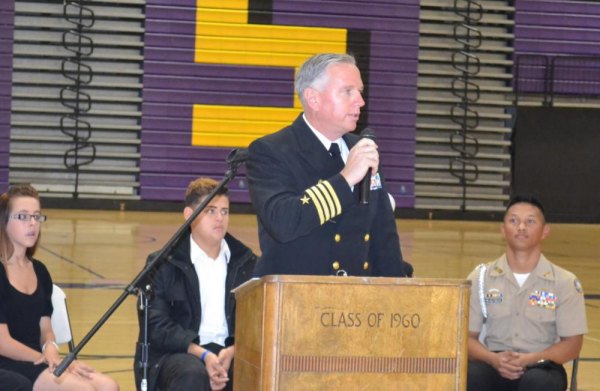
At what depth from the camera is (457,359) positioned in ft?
10.7

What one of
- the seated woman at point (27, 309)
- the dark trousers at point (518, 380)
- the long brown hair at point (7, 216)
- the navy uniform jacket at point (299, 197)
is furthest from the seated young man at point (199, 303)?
the navy uniform jacket at point (299, 197)

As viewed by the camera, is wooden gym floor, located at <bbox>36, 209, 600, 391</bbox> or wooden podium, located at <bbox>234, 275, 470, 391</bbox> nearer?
wooden podium, located at <bbox>234, 275, 470, 391</bbox>

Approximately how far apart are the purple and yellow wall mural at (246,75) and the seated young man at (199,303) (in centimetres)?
1321

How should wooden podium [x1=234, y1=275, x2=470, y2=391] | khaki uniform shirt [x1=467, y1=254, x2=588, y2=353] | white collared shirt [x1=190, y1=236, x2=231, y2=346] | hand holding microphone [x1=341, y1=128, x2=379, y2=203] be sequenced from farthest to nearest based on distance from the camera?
khaki uniform shirt [x1=467, y1=254, x2=588, y2=353]
white collared shirt [x1=190, y1=236, x2=231, y2=346]
hand holding microphone [x1=341, y1=128, x2=379, y2=203]
wooden podium [x1=234, y1=275, x2=470, y2=391]

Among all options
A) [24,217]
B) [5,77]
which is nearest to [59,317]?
[24,217]

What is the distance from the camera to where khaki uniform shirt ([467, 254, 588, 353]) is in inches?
215

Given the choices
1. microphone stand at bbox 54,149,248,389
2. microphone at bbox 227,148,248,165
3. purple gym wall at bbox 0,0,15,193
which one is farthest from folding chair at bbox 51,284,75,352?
purple gym wall at bbox 0,0,15,193

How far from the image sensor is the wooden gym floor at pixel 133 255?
752 cm

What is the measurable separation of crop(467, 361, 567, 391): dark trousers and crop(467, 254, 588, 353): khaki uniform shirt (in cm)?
19

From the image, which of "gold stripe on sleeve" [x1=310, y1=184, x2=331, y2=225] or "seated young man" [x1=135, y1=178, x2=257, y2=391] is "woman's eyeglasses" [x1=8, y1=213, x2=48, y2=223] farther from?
"gold stripe on sleeve" [x1=310, y1=184, x2=331, y2=225]

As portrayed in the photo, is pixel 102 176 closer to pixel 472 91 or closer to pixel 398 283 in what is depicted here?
pixel 472 91

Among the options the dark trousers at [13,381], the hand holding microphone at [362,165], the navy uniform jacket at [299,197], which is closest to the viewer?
the hand holding microphone at [362,165]

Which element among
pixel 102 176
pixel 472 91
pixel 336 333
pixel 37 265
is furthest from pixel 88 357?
pixel 472 91

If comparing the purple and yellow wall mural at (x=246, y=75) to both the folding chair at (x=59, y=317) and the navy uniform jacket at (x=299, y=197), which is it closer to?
the folding chair at (x=59, y=317)
